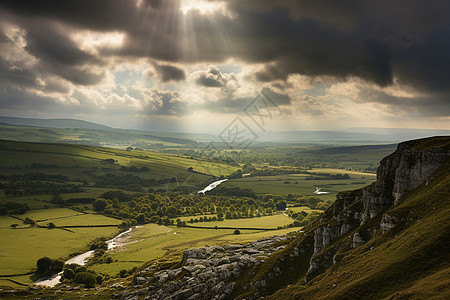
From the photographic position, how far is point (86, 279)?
4075 inches

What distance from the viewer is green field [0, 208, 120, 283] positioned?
400ft

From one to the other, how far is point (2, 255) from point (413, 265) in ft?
538

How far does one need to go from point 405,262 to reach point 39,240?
576ft

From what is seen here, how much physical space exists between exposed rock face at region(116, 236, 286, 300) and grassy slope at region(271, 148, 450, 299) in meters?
22.5

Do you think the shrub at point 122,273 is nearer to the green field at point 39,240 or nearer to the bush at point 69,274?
the bush at point 69,274

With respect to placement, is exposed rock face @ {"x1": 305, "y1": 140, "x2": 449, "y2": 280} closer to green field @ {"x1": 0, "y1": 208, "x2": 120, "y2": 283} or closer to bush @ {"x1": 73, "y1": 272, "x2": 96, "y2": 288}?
bush @ {"x1": 73, "y1": 272, "x2": 96, "y2": 288}

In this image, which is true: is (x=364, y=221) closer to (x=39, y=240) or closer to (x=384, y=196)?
(x=384, y=196)

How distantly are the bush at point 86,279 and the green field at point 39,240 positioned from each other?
21475mm

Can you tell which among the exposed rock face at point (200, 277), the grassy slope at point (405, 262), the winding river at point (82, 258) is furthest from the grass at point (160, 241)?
the grassy slope at point (405, 262)

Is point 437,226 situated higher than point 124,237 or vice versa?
point 437,226

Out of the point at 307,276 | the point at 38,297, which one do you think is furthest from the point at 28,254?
the point at 307,276

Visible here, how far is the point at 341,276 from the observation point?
46906mm

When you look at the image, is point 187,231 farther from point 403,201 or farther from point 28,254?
point 403,201

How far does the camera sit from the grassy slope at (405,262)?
35.8 meters
